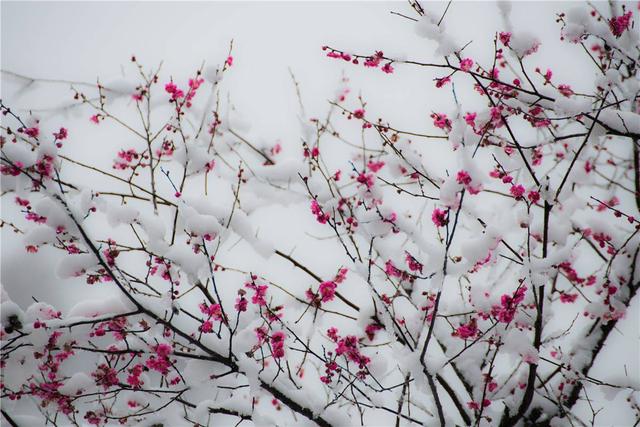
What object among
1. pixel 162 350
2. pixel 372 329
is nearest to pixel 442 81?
pixel 372 329

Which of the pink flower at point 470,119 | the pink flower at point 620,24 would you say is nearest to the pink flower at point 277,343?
the pink flower at point 470,119

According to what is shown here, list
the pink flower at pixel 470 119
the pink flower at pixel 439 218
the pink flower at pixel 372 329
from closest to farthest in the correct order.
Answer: the pink flower at pixel 439 218, the pink flower at pixel 470 119, the pink flower at pixel 372 329

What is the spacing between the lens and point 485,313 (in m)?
3.03

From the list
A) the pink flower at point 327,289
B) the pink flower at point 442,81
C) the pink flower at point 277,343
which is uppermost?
the pink flower at point 442,81

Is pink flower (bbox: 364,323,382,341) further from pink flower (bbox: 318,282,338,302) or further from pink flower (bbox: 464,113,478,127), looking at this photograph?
pink flower (bbox: 464,113,478,127)

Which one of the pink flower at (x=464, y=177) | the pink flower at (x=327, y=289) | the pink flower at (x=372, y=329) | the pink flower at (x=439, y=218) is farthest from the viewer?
the pink flower at (x=372, y=329)

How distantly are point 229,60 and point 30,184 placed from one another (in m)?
1.91

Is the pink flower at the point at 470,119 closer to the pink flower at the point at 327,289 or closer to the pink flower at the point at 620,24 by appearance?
the pink flower at the point at 620,24

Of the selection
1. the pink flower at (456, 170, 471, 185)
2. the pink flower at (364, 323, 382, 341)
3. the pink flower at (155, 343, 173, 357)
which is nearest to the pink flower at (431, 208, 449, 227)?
the pink flower at (456, 170, 471, 185)

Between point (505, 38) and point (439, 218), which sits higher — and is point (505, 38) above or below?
above

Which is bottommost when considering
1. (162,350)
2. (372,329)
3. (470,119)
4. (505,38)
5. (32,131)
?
(162,350)

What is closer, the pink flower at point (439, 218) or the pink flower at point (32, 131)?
the pink flower at point (439, 218)

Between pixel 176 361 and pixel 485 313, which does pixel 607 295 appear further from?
pixel 176 361

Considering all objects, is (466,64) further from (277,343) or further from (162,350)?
(162,350)
